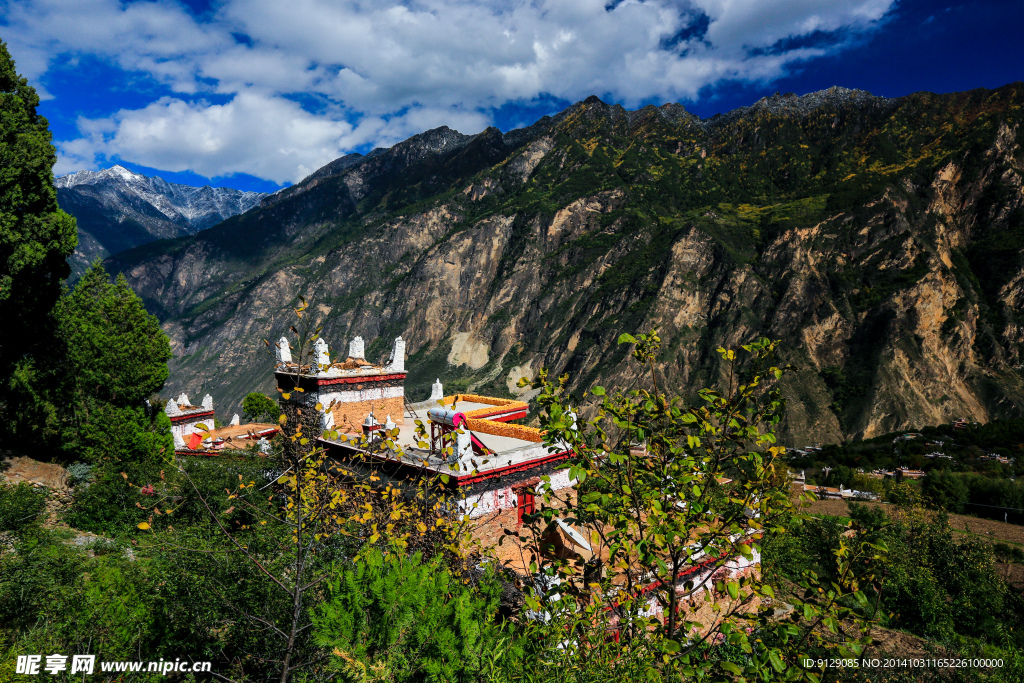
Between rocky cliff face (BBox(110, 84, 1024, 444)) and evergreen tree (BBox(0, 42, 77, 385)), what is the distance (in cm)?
9907

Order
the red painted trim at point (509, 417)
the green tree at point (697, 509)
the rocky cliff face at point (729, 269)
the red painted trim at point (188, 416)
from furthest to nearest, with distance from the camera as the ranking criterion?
the rocky cliff face at point (729, 269)
the red painted trim at point (188, 416)
the red painted trim at point (509, 417)
the green tree at point (697, 509)

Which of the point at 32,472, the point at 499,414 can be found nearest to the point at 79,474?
the point at 32,472

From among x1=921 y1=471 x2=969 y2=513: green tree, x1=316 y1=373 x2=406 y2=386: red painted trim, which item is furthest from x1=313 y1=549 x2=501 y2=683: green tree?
x1=921 y1=471 x2=969 y2=513: green tree

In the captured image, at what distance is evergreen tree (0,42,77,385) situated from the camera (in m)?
14.4

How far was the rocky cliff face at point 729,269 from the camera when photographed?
101 m

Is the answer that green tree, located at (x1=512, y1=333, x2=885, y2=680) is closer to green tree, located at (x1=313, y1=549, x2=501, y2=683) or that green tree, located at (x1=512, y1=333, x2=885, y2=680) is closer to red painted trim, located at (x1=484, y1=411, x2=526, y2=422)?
green tree, located at (x1=313, y1=549, x2=501, y2=683)

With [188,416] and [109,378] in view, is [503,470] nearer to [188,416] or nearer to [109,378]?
[109,378]

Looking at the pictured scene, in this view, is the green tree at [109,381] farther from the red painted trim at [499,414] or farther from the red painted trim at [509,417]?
the red painted trim at [509,417]

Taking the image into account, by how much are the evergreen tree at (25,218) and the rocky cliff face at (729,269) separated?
99.1 m

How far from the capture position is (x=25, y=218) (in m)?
15.0

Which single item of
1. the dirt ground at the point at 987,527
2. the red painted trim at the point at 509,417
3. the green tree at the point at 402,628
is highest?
the red painted trim at the point at 509,417

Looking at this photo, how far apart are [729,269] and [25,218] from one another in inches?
5056

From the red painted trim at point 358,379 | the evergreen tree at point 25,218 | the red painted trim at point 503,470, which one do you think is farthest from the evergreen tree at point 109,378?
the red painted trim at point 503,470

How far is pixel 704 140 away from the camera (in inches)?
7185
